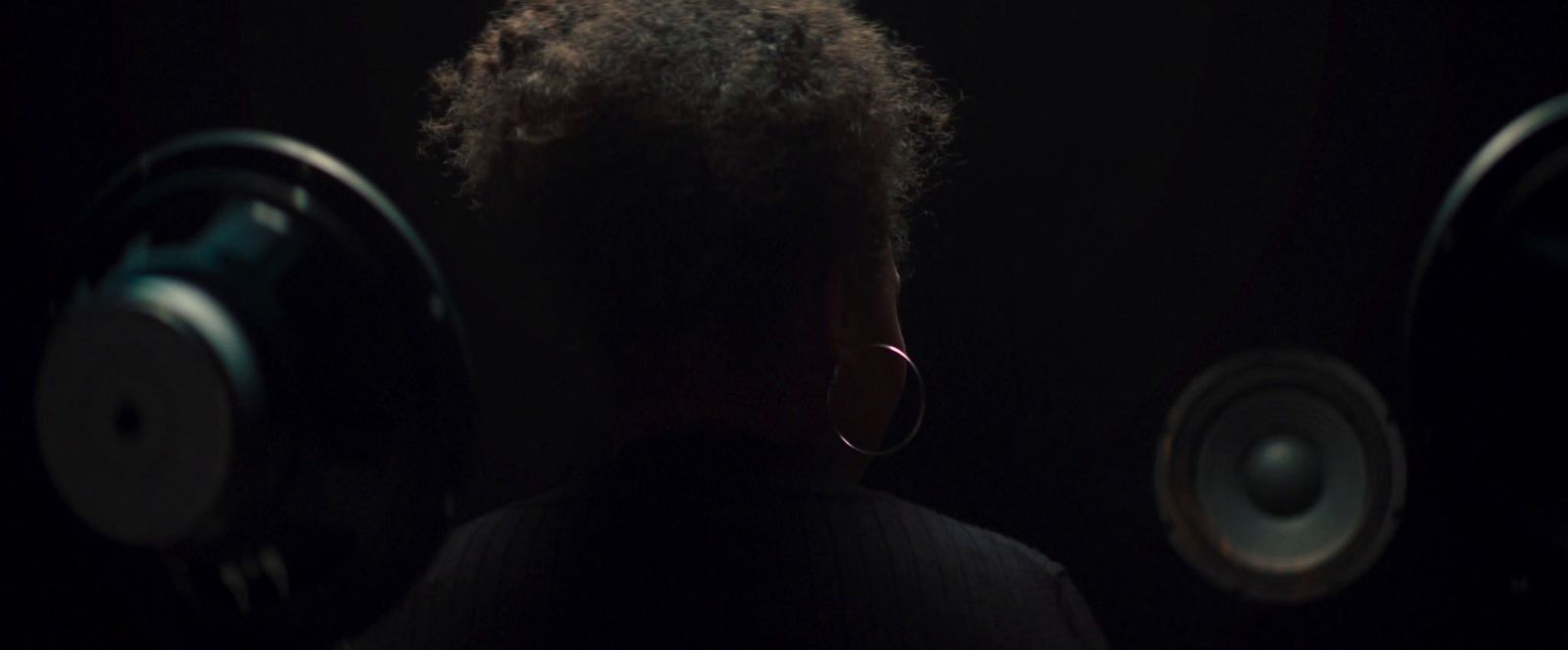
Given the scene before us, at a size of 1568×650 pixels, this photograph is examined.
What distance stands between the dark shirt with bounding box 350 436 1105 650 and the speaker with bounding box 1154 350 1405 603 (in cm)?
40

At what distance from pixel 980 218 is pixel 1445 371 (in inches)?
53.6

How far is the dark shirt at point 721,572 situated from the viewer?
0.85m

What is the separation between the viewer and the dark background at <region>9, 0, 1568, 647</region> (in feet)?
6.23

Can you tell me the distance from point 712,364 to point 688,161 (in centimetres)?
15

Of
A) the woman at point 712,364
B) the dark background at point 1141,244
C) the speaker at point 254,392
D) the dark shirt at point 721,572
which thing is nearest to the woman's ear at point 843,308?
the woman at point 712,364

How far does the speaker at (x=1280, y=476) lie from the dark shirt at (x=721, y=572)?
0.40 m

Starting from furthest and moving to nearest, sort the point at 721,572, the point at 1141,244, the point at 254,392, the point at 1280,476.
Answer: the point at 1141,244, the point at 1280,476, the point at 721,572, the point at 254,392

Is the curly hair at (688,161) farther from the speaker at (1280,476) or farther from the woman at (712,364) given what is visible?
the speaker at (1280,476)

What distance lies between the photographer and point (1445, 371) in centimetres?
64

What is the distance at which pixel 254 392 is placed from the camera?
1.98ft

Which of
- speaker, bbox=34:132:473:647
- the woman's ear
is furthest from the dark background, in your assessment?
speaker, bbox=34:132:473:647

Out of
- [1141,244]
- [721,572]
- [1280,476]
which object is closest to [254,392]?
[721,572]

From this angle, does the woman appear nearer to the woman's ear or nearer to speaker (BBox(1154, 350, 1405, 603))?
the woman's ear

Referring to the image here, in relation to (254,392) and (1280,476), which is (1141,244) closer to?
(1280,476)
